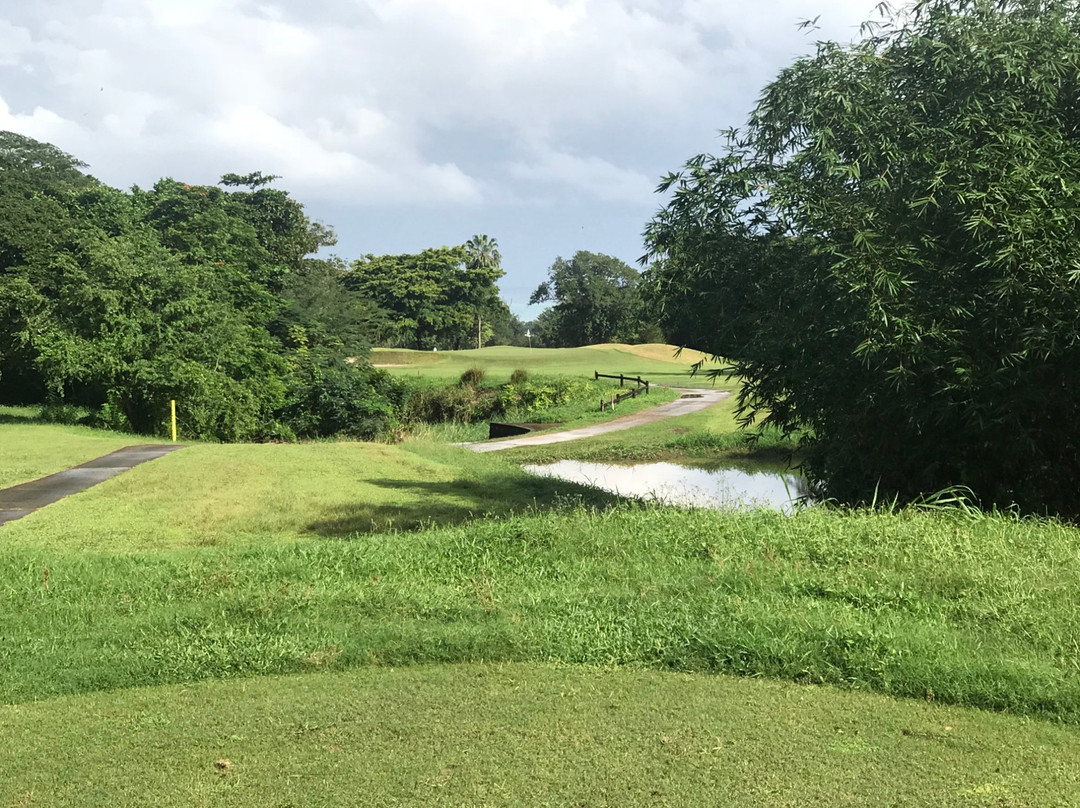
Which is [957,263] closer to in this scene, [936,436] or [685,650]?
[936,436]

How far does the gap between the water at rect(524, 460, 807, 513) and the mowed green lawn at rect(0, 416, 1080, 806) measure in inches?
489

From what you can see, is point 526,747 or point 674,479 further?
point 674,479

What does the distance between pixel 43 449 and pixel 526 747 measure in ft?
64.8

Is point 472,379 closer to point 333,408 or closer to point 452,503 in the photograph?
point 333,408

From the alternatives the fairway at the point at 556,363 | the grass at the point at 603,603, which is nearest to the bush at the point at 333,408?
the fairway at the point at 556,363

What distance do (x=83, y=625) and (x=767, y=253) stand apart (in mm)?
9654

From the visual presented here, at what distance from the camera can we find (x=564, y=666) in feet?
17.8

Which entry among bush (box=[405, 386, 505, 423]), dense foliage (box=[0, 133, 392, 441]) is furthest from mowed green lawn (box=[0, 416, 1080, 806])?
bush (box=[405, 386, 505, 423])

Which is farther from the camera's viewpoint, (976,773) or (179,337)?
(179,337)

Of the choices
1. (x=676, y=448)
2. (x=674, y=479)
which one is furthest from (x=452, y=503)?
(x=676, y=448)

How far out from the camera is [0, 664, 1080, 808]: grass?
3678 mm

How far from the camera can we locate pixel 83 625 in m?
6.57

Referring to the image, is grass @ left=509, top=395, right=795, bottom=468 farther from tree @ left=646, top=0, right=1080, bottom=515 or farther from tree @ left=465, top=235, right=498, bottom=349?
tree @ left=465, top=235, right=498, bottom=349

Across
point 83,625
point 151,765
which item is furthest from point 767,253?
point 151,765
